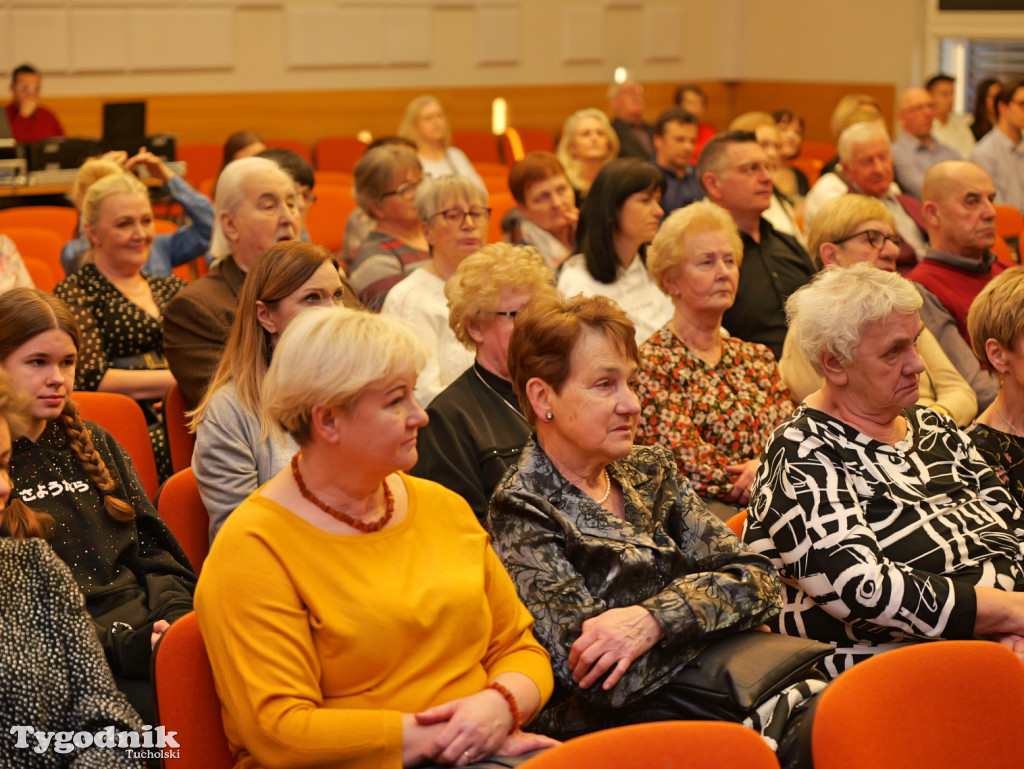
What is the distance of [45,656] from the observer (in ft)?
5.66

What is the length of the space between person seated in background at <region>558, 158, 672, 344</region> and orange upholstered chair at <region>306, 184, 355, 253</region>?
8.35 feet

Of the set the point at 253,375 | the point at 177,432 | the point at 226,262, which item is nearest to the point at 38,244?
the point at 226,262

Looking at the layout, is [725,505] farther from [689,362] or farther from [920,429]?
[920,429]

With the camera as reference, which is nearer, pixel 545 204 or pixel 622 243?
pixel 622 243

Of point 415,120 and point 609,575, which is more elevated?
point 415,120

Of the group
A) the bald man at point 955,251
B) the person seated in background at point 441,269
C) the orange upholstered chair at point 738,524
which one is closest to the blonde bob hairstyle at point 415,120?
the person seated in background at point 441,269

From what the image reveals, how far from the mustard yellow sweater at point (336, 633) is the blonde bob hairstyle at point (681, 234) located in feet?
5.34

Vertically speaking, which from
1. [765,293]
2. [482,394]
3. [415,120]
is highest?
[415,120]

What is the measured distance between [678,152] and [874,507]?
191 inches

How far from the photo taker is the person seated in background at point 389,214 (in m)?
4.54

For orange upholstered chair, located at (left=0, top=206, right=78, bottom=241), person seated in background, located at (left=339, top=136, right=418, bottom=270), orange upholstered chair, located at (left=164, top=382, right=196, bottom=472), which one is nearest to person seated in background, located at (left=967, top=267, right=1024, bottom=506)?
orange upholstered chair, located at (left=164, top=382, right=196, bottom=472)

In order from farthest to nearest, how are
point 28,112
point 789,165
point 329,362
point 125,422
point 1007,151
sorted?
point 789,165
point 28,112
point 1007,151
point 125,422
point 329,362

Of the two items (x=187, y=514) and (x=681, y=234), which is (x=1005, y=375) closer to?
(x=681, y=234)

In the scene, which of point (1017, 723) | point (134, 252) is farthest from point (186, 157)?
point (1017, 723)
